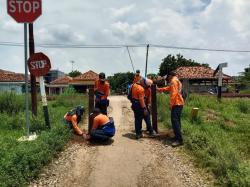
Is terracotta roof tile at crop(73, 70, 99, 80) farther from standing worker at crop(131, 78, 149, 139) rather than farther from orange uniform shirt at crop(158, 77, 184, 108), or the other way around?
orange uniform shirt at crop(158, 77, 184, 108)

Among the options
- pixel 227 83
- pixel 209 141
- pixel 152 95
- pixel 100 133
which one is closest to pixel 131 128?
pixel 152 95

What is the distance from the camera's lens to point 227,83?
59.5m

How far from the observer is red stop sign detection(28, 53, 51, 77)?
34.3 feet

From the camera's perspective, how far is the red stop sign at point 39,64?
10.5m

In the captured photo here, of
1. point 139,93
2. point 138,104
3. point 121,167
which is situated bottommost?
point 121,167

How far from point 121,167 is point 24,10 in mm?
4542

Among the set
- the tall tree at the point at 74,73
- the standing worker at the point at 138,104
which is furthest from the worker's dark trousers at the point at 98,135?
the tall tree at the point at 74,73

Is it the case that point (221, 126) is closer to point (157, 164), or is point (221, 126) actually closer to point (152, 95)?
point (152, 95)

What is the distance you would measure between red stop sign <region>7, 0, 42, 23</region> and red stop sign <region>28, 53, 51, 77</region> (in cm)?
98

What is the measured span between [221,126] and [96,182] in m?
7.34

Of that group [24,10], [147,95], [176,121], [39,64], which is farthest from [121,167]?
[24,10]

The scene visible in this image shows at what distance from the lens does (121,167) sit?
840 centimetres

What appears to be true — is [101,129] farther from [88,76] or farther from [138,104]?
[88,76]

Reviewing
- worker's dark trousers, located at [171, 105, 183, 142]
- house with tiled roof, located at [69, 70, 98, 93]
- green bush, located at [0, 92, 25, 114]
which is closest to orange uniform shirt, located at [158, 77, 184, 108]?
worker's dark trousers, located at [171, 105, 183, 142]
